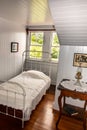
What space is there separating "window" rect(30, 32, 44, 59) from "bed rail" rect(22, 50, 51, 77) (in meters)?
0.04

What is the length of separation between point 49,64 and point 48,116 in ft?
6.87

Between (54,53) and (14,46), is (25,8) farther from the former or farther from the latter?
(54,53)

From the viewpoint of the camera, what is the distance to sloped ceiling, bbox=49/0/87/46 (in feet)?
5.51

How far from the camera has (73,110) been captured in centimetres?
232

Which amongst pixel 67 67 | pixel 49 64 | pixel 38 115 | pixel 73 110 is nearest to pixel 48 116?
pixel 38 115

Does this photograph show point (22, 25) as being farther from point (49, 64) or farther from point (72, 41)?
point (72, 41)

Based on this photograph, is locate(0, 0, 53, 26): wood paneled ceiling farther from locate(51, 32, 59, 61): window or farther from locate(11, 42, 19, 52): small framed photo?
locate(51, 32, 59, 61): window

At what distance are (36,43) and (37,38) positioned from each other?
0.19 metres

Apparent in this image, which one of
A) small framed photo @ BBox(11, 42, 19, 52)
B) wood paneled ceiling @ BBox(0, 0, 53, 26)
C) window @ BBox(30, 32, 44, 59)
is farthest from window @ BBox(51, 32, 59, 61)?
wood paneled ceiling @ BBox(0, 0, 53, 26)

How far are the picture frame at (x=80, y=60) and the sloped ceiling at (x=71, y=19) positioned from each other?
22 centimetres

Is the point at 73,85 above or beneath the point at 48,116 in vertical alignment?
above

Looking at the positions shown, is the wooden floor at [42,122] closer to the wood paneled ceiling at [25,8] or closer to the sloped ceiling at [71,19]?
the sloped ceiling at [71,19]

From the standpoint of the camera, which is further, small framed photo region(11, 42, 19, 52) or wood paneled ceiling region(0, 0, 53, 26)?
small framed photo region(11, 42, 19, 52)

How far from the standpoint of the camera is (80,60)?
2543mm
